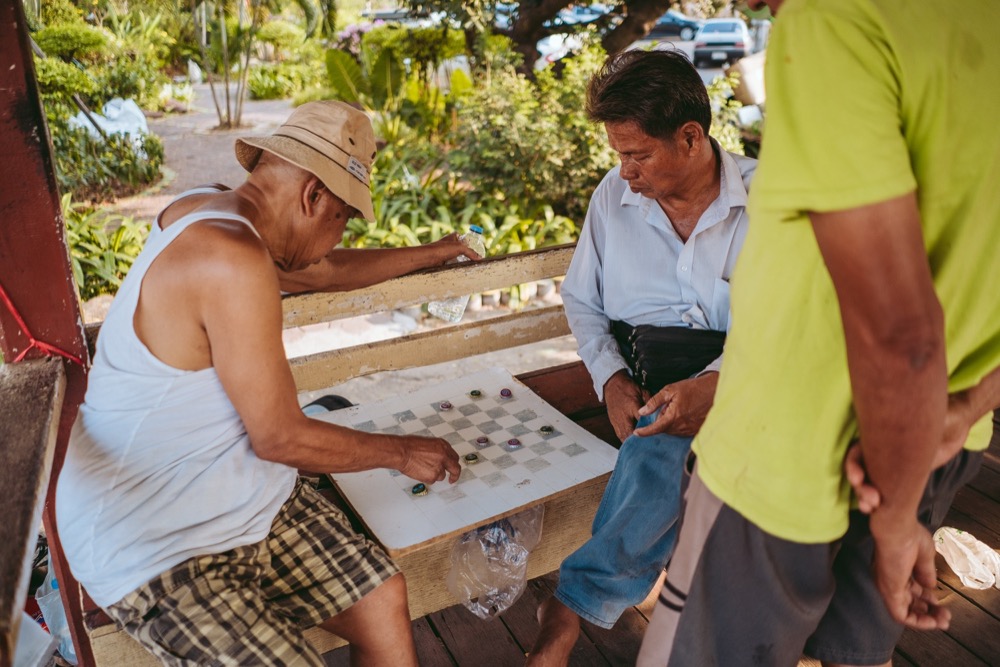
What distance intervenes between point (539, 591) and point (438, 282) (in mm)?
1158

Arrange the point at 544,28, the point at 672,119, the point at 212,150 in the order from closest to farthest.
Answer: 1. the point at 672,119
2. the point at 544,28
3. the point at 212,150

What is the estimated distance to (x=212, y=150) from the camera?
11.2m

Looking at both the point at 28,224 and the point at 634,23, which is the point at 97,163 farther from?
the point at 28,224

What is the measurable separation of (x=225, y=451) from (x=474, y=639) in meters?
1.19

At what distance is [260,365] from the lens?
1.51 m

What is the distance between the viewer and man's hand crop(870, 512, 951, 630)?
107cm

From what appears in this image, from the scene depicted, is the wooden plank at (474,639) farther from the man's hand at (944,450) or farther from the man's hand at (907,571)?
the man's hand at (944,450)

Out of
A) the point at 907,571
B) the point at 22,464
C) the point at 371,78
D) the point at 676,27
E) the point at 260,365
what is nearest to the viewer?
the point at 907,571

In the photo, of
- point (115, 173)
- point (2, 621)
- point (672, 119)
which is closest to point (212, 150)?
point (115, 173)

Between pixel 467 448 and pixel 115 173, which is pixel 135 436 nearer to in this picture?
pixel 467 448

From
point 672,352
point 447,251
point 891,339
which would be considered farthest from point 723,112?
point 891,339

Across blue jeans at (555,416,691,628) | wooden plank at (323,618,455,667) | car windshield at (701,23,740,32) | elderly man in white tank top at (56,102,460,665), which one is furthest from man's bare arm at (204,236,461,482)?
car windshield at (701,23,740,32)

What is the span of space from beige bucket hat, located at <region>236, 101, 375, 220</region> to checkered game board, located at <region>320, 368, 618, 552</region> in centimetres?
73

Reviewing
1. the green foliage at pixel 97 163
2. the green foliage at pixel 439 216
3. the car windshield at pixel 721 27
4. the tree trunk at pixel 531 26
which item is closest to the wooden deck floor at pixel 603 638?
the green foliage at pixel 439 216
